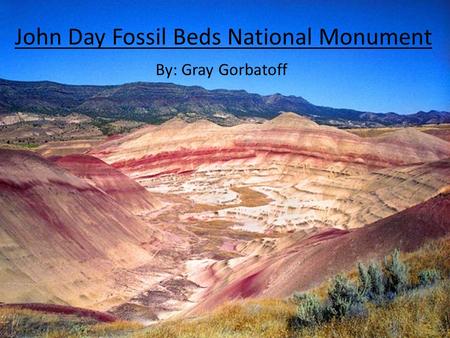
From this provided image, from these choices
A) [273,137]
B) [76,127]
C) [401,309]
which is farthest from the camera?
[76,127]

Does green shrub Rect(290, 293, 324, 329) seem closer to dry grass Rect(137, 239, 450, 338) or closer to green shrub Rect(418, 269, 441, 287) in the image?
dry grass Rect(137, 239, 450, 338)

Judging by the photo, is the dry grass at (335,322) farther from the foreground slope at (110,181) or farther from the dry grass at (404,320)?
the foreground slope at (110,181)

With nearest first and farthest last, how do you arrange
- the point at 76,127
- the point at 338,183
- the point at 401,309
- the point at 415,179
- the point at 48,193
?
the point at 401,309, the point at 48,193, the point at 415,179, the point at 338,183, the point at 76,127

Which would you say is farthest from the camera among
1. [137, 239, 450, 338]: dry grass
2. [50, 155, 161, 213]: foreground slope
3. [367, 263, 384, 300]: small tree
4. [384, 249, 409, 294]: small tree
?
[50, 155, 161, 213]: foreground slope

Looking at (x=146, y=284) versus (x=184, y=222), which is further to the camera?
(x=184, y=222)

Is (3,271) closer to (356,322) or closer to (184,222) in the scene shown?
(356,322)

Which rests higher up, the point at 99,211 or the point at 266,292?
the point at 99,211

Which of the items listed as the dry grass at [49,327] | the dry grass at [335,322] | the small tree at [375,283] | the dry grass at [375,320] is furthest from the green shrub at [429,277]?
the dry grass at [49,327]

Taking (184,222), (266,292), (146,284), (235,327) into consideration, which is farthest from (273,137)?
(235,327)

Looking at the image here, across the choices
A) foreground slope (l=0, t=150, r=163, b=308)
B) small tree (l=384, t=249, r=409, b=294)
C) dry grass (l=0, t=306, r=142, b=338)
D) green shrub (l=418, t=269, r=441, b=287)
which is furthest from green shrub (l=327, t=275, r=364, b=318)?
foreground slope (l=0, t=150, r=163, b=308)
